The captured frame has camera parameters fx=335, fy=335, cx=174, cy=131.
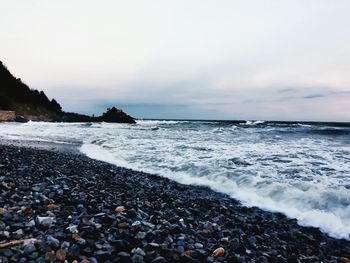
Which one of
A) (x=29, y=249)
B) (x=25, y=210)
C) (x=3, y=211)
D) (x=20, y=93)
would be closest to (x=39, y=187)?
(x=25, y=210)

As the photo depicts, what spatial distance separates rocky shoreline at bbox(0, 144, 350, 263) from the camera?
322cm

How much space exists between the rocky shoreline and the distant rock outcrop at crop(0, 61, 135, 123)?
194 feet

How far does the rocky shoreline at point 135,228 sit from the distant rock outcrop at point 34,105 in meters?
59.1

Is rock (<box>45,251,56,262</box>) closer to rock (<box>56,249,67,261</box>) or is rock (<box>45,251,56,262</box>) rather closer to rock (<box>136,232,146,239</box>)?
rock (<box>56,249,67,261</box>)

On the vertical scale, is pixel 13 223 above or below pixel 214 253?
above

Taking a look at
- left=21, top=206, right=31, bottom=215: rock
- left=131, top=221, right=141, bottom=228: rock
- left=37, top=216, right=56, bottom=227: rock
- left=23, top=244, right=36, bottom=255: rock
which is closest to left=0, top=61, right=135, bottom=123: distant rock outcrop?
left=21, top=206, right=31, bottom=215: rock

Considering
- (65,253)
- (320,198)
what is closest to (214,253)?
(65,253)

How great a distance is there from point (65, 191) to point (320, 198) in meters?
4.77

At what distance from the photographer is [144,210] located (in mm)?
5043

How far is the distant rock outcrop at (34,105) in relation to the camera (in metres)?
62.7

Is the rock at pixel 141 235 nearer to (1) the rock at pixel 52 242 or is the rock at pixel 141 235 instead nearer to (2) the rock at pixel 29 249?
(1) the rock at pixel 52 242

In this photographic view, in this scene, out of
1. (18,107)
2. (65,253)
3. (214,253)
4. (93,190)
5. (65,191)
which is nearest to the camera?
(65,253)

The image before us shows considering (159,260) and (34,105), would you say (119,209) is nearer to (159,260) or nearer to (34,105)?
(159,260)

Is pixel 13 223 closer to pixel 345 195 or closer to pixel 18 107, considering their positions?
pixel 345 195
